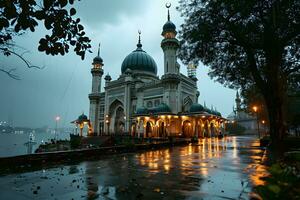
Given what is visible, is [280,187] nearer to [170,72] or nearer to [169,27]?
[170,72]

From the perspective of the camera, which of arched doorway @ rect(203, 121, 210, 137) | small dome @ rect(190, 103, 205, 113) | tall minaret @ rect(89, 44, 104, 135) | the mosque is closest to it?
small dome @ rect(190, 103, 205, 113)

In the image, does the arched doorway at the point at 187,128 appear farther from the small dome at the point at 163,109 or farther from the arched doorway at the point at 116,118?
the arched doorway at the point at 116,118

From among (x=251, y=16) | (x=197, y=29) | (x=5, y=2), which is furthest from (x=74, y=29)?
(x=251, y=16)

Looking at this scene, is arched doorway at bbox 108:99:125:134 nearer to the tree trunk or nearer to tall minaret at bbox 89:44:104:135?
tall minaret at bbox 89:44:104:135

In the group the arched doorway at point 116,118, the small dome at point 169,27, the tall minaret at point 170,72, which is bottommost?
the arched doorway at point 116,118

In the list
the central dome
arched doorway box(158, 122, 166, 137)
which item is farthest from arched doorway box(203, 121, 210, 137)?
the central dome

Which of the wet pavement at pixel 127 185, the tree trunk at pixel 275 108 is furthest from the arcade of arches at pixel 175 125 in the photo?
the wet pavement at pixel 127 185

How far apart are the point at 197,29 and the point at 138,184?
1529cm

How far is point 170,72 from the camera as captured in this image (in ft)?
157

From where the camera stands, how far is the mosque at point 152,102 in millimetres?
46938

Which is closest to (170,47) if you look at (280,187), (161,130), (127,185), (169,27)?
(169,27)

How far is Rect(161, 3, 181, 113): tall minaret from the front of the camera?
155 feet

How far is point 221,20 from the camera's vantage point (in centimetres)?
1777

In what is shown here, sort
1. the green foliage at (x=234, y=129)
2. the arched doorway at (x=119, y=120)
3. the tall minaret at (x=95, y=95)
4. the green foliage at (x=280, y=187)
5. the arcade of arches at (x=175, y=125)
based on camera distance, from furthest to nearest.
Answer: the green foliage at (x=234, y=129) < the tall minaret at (x=95, y=95) < the arched doorway at (x=119, y=120) < the arcade of arches at (x=175, y=125) < the green foliage at (x=280, y=187)
